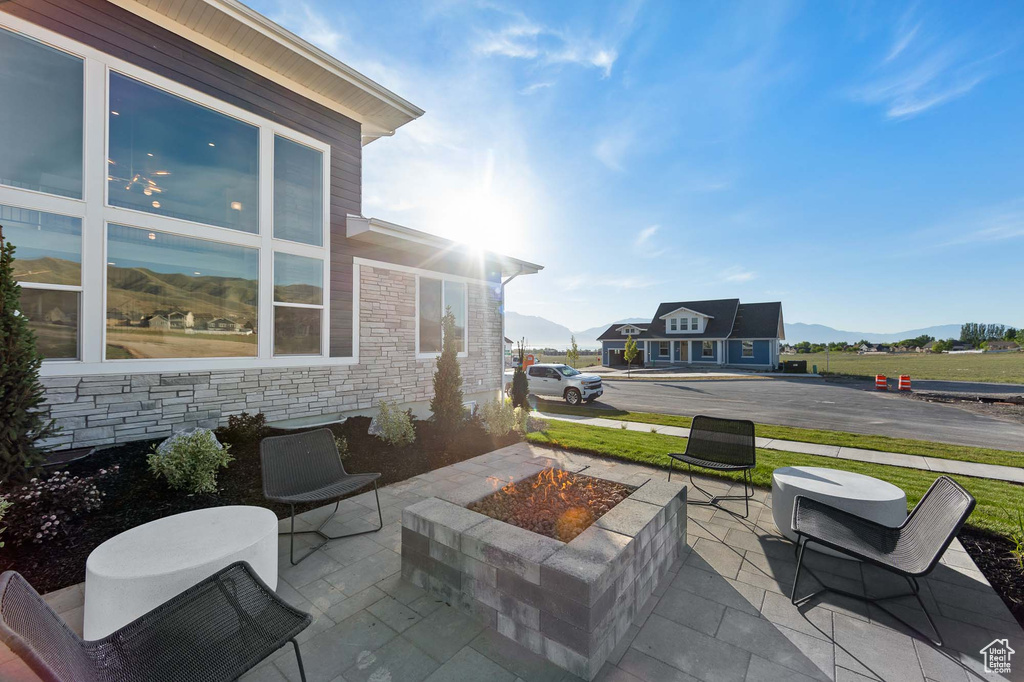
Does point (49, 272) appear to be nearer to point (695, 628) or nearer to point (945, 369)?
point (695, 628)

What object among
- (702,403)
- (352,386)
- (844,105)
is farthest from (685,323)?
(352,386)

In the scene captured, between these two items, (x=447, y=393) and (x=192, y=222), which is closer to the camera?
(x=192, y=222)

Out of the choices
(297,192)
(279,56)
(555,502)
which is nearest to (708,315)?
(297,192)

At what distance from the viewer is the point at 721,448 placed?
488 cm

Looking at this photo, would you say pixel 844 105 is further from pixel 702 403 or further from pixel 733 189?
pixel 702 403

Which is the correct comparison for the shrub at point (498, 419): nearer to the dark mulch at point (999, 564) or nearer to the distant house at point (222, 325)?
the distant house at point (222, 325)

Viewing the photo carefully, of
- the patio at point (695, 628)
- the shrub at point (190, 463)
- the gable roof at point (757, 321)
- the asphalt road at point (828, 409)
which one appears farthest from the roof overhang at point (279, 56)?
the gable roof at point (757, 321)

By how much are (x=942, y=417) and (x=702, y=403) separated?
20.7 ft

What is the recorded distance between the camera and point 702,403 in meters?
14.2

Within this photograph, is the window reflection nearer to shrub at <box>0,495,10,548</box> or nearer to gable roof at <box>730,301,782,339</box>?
shrub at <box>0,495,10,548</box>

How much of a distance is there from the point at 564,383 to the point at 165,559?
13236mm

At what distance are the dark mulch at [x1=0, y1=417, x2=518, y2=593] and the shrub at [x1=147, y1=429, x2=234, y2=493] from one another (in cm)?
12

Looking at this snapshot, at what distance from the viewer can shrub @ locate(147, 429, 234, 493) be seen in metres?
4.45

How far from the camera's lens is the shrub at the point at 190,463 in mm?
4453
